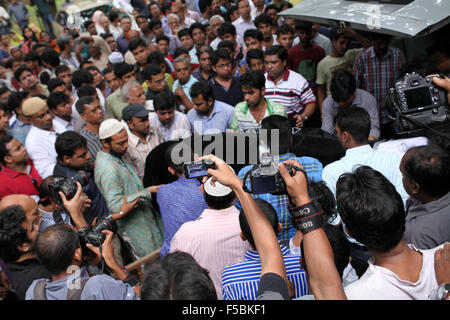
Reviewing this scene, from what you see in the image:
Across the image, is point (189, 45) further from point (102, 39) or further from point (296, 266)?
point (296, 266)

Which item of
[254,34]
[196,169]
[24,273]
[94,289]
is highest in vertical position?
[196,169]

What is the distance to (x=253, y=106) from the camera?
12.5 ft

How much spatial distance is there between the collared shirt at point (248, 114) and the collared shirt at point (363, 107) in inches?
17.8

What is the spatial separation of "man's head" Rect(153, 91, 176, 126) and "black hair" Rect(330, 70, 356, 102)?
168 centimetres

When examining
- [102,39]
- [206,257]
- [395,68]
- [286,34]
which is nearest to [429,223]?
[206,257]

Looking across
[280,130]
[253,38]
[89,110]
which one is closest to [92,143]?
[89,110]

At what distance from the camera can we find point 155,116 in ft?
13.7

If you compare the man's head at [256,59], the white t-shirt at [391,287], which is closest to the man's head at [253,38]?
the man's head at [256,59]

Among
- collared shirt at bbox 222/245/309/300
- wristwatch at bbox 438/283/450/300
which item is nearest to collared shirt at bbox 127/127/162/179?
collared shirt at bbox 222/245/309/300

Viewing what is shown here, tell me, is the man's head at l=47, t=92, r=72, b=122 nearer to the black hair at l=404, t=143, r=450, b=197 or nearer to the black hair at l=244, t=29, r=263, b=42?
the black hair at l=244, t=29, r=263, b=42

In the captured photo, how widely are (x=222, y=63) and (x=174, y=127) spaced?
1199 mm

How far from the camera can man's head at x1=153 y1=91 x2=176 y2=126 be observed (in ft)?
12.8

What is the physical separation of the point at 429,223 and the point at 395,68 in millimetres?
2831

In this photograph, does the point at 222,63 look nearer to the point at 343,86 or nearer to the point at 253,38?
the point at 253,38
